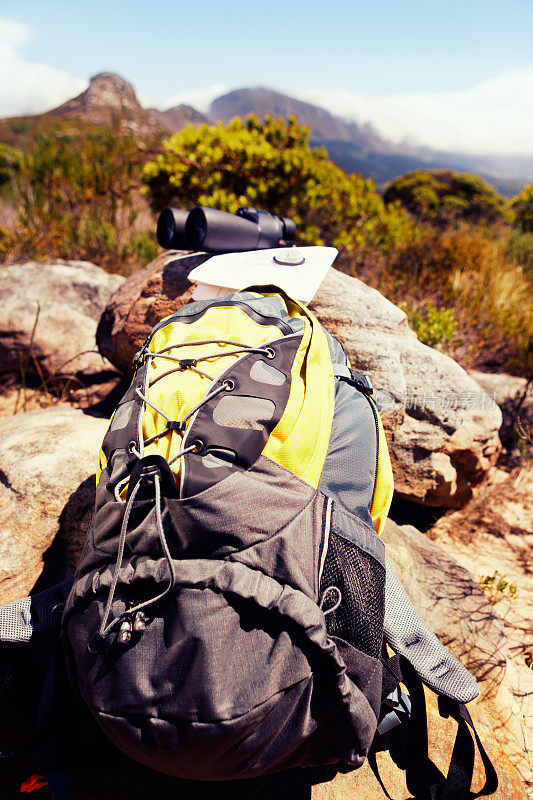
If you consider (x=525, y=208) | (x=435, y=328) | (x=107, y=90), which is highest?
(x=107, y=90)

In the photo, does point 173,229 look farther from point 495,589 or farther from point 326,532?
point 495,589

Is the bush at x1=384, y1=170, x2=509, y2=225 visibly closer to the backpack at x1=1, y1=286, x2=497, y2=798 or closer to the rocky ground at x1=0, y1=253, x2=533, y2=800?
the rocky ground at x1=0, y1=253, x2=533, y2=800

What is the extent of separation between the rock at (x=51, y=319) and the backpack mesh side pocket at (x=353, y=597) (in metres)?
2.27

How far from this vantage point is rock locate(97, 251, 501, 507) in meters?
2.30

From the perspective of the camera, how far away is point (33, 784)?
4.05 feet

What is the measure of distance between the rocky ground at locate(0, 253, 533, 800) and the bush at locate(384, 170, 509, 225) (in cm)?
1562

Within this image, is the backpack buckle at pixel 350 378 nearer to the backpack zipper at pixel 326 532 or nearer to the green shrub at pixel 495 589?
the backpack zipper at pixel 326 532

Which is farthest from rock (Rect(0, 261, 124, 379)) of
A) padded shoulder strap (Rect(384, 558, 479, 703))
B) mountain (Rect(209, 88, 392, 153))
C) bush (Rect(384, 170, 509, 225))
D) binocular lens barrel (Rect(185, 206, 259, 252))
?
mountain (Rect(209, 88, 392, 153))

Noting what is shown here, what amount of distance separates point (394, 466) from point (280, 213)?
287 centimetres

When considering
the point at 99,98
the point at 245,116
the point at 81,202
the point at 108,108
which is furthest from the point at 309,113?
the point at 81,202

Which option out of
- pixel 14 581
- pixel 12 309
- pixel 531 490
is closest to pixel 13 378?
pixel 12 309

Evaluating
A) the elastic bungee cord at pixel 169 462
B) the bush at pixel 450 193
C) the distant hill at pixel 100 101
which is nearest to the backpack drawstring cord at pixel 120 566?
the elastic bungee cord at pixel 169 462

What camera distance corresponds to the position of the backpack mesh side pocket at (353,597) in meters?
1.09

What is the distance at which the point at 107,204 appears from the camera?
16.3 ft
